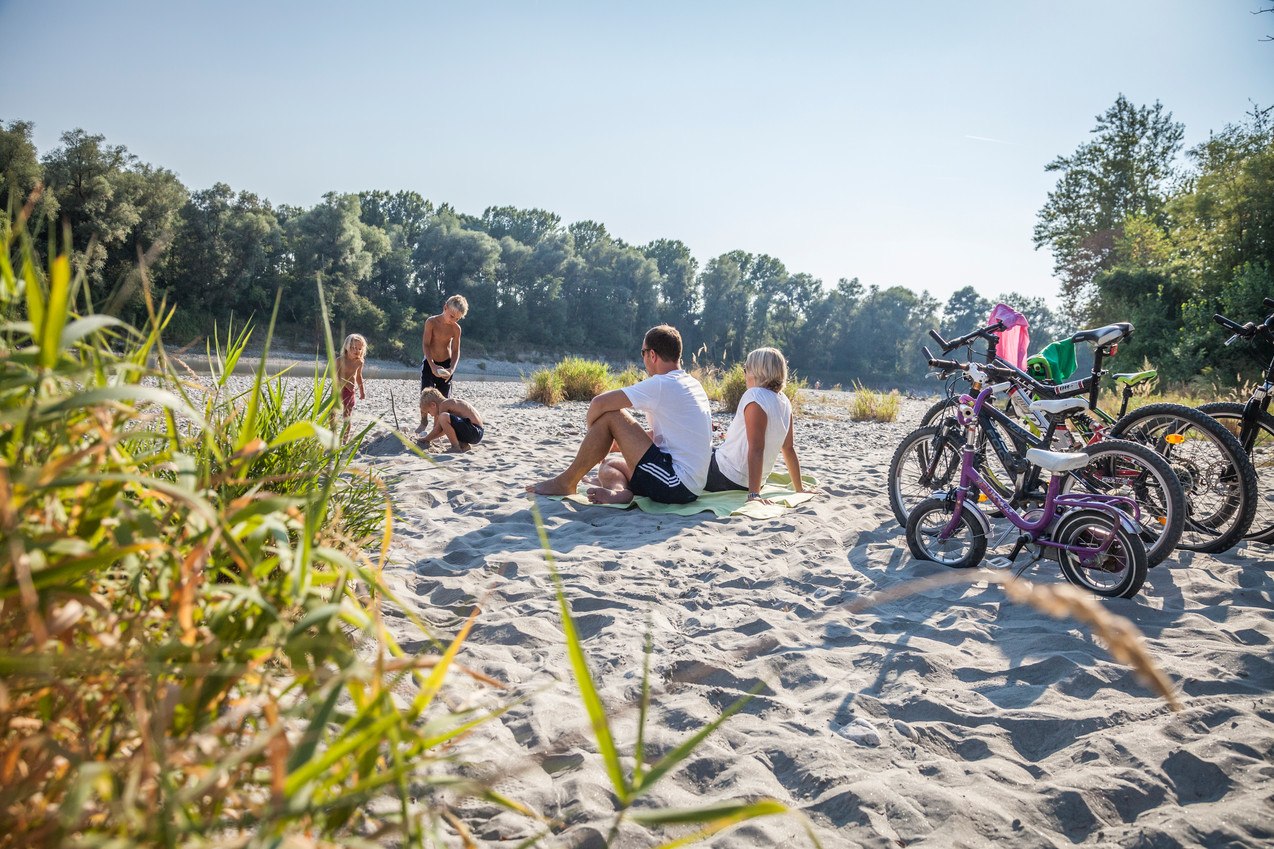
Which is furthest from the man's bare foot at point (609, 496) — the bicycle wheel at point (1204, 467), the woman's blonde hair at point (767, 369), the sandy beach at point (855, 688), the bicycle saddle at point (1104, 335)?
the bicycle wheel at point (1204, 467)

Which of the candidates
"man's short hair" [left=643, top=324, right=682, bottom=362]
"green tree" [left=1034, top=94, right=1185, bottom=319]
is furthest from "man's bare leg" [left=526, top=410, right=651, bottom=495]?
"green tree" [left=1034, top=94, right=1185, bottom=319]

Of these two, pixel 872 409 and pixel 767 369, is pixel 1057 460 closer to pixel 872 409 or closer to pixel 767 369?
pixel 767 369

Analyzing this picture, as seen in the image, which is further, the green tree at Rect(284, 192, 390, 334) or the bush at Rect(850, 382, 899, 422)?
the green tree at Rect(284, 192, 390, 334)

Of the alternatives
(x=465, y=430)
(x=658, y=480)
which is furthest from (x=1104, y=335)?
(x=465, y=430)

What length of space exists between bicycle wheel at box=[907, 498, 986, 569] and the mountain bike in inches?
6.6

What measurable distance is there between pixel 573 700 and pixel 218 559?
3.91 ft

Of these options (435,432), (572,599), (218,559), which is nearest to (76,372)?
(218,559)

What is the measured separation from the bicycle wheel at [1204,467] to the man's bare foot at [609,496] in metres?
3.12

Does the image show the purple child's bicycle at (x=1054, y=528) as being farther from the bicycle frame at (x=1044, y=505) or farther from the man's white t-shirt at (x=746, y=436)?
the man's white t-shirt at (x=746, y=436)

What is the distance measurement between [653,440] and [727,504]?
716 mm

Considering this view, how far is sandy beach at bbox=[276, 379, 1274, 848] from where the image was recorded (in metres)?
1.76

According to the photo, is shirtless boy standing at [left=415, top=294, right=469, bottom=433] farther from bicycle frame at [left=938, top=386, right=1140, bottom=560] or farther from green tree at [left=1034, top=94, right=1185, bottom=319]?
green tree at [left=1034, top=94, right=1185, bottom=319]

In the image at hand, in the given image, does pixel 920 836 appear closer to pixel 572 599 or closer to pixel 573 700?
pixel 573 700

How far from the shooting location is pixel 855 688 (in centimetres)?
242
